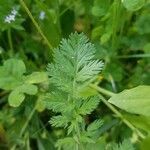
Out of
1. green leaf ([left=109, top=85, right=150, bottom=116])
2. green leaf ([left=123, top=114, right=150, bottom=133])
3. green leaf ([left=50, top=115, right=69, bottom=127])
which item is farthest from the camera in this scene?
green leaf ([left=123, top=114, right=150, bottom=133])

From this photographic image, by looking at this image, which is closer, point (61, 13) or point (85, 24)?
point (61, 13)

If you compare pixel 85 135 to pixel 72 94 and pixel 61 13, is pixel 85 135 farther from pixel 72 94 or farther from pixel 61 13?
pixel 61 13

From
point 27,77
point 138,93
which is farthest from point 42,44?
point 138,93

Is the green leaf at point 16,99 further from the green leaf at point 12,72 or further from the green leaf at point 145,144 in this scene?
the green leaf at point 145,144

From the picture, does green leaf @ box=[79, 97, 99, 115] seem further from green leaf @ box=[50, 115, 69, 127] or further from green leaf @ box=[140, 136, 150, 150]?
green leaf @ box=[140, 136, 150, 150]

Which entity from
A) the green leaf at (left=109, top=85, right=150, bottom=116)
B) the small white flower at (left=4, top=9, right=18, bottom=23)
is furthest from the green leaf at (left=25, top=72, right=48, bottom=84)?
the green leaf at (left=109, top=85, right=150, bottom=116)

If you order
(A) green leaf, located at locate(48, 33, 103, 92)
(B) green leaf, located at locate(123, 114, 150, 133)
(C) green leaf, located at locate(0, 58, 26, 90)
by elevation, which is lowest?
(B) green leaf, located at locate(123, 114, 150, 133)
